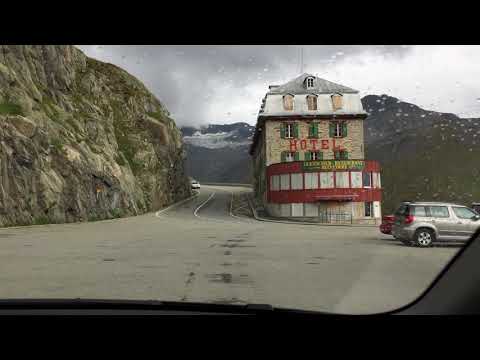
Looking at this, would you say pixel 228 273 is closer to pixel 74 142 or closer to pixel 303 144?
pixel 303 144

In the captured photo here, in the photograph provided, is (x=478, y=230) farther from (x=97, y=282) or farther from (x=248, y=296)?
(x=97, y=282)

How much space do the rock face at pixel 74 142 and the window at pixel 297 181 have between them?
53.9ft

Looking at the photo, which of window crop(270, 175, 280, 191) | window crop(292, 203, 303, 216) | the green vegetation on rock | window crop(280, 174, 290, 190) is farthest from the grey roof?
window crop(270, 175, 280, 191)

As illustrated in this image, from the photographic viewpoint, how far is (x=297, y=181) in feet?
159

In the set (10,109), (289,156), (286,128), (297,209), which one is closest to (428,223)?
(286,128)

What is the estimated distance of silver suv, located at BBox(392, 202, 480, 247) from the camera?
30.9 feet

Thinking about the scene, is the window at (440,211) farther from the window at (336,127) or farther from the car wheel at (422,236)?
the window at (336,127)

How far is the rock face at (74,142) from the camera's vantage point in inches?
1377

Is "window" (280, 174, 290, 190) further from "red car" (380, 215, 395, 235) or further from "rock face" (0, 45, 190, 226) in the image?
"red car" (380, 215, 395, 235)
